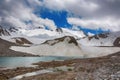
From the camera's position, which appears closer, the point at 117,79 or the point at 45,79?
the point at 117,79

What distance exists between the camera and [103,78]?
98.4ft

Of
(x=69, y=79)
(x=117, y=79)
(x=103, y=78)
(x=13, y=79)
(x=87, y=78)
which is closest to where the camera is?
(x=117, y=79)

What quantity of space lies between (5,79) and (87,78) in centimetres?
1786

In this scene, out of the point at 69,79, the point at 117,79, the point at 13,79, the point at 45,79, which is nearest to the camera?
the point at 117,79

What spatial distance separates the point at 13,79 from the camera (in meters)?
42.0

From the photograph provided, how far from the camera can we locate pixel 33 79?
124 ft

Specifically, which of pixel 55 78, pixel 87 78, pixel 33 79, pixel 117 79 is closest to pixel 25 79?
pixel 33 79

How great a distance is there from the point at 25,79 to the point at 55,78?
17.7 ft

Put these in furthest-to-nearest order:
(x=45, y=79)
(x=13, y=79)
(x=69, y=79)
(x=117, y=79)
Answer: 1. (x=13, y=79)
2. (x=45, y=79)
3. (x=69, y=79)
4. (x=117, y=79)

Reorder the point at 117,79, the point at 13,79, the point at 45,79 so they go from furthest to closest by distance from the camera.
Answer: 1. the point at 13,79
2. the point at 45,79
3. the point at 117,79

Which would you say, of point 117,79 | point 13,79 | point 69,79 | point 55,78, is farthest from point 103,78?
point 13,79

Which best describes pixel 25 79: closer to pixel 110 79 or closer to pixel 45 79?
pixel 45 79

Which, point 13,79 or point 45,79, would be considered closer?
point 45,79

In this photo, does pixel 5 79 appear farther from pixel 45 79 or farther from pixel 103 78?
pixel 103 78
